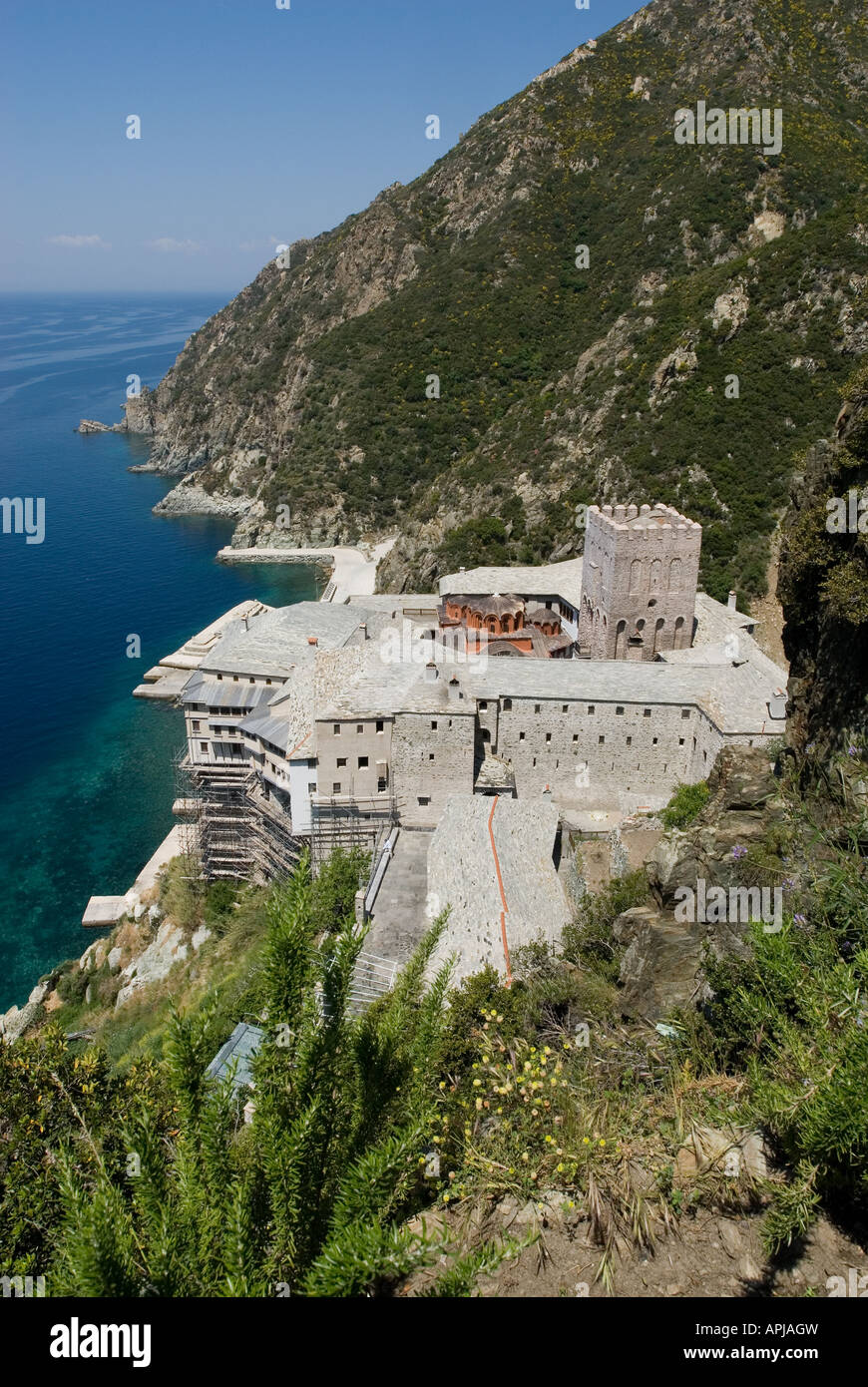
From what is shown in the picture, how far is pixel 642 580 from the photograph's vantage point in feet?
119

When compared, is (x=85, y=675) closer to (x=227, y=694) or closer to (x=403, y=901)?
(x=227, y=694)

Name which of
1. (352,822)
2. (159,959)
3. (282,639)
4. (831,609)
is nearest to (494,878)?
(352,822)

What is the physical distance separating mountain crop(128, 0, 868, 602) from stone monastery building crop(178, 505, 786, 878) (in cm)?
1907

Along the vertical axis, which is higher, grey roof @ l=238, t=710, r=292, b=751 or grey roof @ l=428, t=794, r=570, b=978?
grey roof @ l=238, t=710, r=292, b=751

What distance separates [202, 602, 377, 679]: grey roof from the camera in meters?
44.8

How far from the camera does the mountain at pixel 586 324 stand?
62625 mm

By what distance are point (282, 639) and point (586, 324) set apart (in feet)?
204

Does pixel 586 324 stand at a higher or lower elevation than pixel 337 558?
higher

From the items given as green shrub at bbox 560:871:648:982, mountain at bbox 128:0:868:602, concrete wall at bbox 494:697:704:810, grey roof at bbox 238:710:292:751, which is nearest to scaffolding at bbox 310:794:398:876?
grey roof at bbox 238:710:292:751

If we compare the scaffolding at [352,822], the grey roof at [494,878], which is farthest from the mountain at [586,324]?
the grey roof at [494,878]

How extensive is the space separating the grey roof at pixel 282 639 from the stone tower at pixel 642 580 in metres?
13.9

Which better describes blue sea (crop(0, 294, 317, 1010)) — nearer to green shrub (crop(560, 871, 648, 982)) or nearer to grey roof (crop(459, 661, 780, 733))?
grey roof (crop(459, 661, 780, 733))

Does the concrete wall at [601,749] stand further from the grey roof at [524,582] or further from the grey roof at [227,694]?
the grey roof at [227,694]
